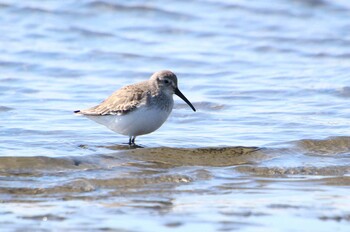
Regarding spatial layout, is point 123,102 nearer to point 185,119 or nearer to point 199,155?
point 199,155

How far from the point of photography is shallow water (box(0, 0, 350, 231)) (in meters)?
7.66

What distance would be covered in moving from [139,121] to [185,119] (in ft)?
7.67

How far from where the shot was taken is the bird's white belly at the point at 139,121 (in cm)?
1021

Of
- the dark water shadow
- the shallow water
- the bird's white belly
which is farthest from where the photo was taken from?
the bird's white belly

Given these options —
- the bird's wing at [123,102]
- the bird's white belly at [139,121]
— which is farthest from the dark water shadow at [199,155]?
the bird's wing at [123,102]

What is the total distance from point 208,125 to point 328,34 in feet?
23.6

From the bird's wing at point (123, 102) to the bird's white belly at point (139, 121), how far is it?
2.7 inches

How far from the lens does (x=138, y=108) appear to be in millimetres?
10234

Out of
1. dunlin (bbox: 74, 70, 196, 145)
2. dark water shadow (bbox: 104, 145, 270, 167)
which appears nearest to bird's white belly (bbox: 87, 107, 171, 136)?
dunlin (bbox: 74, 70, 196, 145)

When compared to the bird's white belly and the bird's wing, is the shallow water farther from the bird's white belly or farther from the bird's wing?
the bird's wing

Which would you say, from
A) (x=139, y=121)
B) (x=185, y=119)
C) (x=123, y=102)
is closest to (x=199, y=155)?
(x=139, y=121)

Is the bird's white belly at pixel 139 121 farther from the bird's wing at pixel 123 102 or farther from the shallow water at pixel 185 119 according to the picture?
the shallow water at pixel 185 119

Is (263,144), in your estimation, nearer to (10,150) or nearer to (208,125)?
(208,125)

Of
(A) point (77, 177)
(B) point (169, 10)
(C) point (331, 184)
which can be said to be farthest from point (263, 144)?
(B) point (169, 10)
